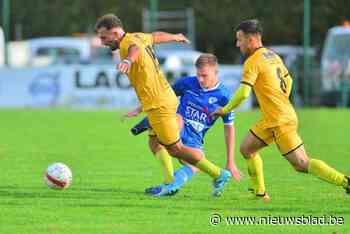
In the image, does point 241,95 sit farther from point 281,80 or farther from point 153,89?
point 153,89

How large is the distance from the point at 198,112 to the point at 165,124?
3.29 ft

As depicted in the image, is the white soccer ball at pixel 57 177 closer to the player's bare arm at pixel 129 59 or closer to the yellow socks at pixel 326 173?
the player's bare arm at pixel 129 59

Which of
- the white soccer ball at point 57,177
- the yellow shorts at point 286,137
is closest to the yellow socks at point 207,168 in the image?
the yellow shorts at point 286,137

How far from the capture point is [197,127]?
11.7 metres

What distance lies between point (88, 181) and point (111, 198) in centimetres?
166

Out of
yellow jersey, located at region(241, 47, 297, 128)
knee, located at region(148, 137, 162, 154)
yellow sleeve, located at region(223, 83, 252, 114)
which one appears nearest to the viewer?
yellow sleeve, located at region(223, 83, 252, 114)

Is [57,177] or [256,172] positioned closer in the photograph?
[256,172]

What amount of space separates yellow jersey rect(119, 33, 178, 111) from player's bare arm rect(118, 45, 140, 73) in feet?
0.66

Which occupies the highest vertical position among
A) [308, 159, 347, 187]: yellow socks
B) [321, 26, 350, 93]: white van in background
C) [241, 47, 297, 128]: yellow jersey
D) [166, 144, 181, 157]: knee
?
[241, 47, 297, 128]: yellow jersey

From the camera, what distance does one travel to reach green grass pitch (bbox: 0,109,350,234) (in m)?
9.12

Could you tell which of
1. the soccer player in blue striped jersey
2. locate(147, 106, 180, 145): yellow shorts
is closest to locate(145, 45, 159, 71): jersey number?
locate(147, 106, 180, 145): yellow shorts

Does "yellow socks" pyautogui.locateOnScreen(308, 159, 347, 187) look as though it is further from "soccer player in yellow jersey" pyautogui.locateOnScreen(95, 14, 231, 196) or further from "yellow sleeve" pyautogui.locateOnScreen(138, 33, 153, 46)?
"yellow sleeve" pyautogui.locateOnScreen(138, 33, 153, 46)

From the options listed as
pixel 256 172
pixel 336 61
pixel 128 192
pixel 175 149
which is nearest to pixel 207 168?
pixel 175 149

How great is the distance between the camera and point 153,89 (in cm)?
1076
